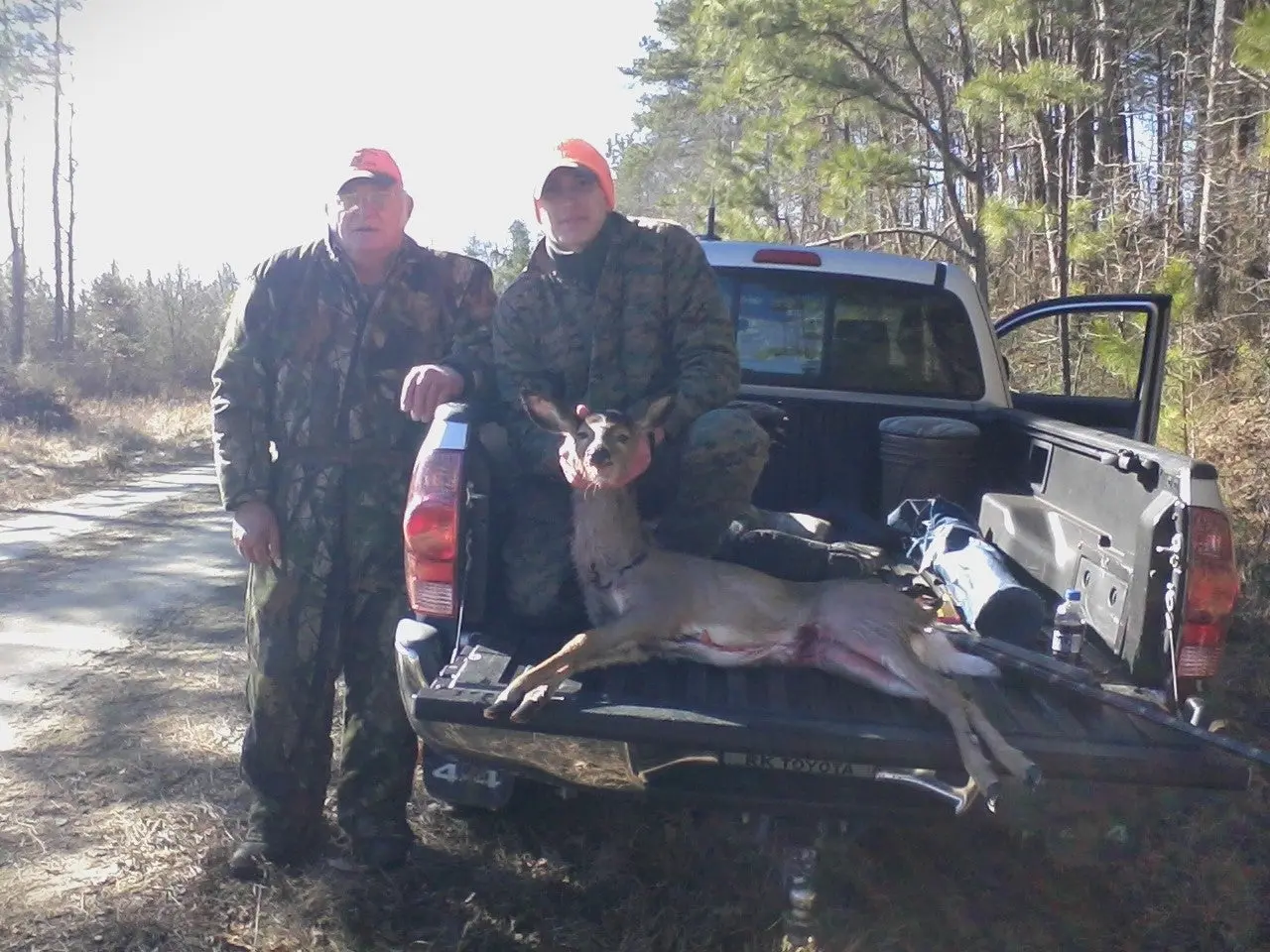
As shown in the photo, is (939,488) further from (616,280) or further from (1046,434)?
(616,280)

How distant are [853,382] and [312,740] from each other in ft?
9.73

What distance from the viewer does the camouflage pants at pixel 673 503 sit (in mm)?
3568

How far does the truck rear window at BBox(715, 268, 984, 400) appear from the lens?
5.45 meters

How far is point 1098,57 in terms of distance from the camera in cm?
1302

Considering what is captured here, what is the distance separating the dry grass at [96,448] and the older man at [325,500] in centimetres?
892

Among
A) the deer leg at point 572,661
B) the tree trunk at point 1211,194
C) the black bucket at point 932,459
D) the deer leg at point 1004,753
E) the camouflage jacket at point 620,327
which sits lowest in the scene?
the deer leg at point 1004,753

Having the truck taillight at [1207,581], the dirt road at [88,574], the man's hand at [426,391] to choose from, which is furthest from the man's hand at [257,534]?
the truck taillight at [1207,581]

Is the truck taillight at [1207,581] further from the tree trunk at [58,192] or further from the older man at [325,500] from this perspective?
the tree trunk at [58,192]

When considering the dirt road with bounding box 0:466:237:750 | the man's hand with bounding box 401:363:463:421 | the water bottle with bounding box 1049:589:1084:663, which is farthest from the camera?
the dirt road with bounding box 0:466:237:750

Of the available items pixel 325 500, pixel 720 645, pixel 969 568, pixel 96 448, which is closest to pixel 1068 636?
pixel 969 568

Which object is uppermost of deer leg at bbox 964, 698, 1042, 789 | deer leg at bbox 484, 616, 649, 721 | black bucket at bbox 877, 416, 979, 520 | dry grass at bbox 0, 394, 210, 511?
black bucket at bbox 877, 416, 979, 520

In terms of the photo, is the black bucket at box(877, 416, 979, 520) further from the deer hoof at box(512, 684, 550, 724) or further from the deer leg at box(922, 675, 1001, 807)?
the deer hoof at box(512, 684, 550, 724)

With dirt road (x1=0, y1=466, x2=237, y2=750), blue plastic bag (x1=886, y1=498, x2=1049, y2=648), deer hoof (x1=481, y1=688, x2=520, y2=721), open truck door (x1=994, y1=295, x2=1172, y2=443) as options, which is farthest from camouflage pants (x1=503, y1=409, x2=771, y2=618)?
dirt road (x1=0, y1=466, x2=237, y2=750)

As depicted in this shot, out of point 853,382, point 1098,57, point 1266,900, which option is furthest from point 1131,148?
point 1266,900
